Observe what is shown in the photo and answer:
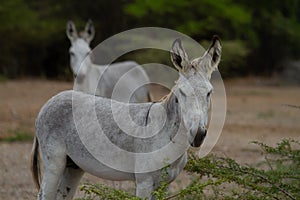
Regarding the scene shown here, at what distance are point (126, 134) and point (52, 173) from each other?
2.37ft

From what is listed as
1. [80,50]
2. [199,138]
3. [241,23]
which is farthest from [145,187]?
[241,23]

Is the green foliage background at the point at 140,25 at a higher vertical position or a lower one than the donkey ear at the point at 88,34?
lower

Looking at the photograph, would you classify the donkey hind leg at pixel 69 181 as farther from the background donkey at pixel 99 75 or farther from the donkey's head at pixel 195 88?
the background donkey at pixel 99 75

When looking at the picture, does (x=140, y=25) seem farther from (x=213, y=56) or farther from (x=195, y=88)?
(x=195, y=88)

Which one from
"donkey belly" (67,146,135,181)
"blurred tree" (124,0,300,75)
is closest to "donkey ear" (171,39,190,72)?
"donkey belly" (67,146,135,181)

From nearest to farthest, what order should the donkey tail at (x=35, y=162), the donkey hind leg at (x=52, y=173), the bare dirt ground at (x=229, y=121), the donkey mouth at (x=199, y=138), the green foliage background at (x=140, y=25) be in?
the donkey mouth at (x=199, y=138) < the donkey hind leg at (x=52, y=173) < the donkey tail at (x=35, y=162) < the bare dirt ground at (x=229, y=121) < the green foliage background at (x=140, y=25)

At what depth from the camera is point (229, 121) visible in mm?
15922

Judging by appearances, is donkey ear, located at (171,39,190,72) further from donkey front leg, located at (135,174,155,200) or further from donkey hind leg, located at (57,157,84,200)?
donkey hind leg, located at (57,157,84,200)

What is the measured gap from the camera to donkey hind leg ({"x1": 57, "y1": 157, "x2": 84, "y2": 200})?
555 cm

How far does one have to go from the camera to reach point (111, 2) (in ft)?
91.4

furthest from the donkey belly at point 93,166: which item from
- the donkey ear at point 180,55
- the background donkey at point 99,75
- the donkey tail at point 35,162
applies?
the background donkey at point 99,75

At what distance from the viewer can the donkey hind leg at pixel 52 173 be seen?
5340mm

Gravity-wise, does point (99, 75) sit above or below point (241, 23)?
above

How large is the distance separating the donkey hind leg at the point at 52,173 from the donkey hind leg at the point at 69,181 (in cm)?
15
